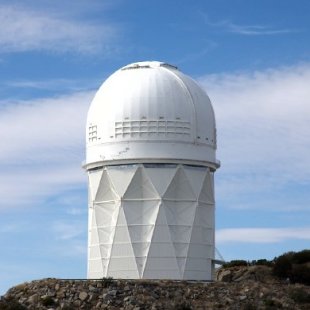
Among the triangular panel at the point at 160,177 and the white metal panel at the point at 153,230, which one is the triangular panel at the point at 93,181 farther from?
the triangular panel at the point at 160,177

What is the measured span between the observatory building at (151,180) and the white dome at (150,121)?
7cm

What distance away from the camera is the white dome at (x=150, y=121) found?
72.9m

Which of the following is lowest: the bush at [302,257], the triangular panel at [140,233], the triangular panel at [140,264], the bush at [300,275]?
the bush at [300,275]

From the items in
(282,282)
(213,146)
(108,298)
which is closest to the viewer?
(108,298)

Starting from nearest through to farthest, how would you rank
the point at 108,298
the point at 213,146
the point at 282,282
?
the point at 108,298, the point at 282,282, the point at 213,146

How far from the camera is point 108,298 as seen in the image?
6606cm

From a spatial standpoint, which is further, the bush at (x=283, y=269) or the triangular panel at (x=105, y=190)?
the triangular panel at (x=105, y=190)

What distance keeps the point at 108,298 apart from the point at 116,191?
31.7 ft

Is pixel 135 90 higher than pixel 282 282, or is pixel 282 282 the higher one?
pixel 135 90

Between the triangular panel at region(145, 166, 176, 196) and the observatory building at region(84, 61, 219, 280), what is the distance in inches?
2.6

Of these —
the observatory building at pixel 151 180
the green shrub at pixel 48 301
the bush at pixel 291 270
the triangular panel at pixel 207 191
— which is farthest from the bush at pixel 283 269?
the green shrub at pixel 48 301

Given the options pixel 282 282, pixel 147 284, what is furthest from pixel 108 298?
pixel 282 282

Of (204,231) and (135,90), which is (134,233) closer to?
(204,231)

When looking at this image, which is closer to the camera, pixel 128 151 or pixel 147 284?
pixel 147 284
